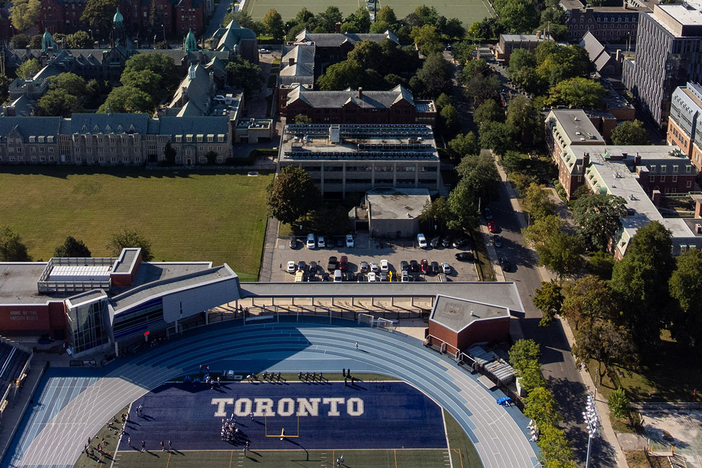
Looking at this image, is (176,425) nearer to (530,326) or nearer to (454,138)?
(530,326)

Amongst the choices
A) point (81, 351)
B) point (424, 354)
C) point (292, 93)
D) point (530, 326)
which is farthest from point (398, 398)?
point (292, 93)

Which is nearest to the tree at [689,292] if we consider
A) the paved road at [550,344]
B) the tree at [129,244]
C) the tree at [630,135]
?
the paved road at [550,344]

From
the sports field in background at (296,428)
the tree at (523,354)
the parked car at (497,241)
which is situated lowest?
the sports field in background at (296,428)

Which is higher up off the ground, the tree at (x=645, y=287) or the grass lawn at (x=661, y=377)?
the tree at (x=645, y=287)

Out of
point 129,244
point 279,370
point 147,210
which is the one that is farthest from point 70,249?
point 279,370

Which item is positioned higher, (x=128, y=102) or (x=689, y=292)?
(x=128, y=102)

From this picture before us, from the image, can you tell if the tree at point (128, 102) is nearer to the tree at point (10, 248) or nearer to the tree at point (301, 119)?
the tree at point (301, 119)

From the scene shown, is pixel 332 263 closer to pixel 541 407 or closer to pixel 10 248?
pixel 541 407
